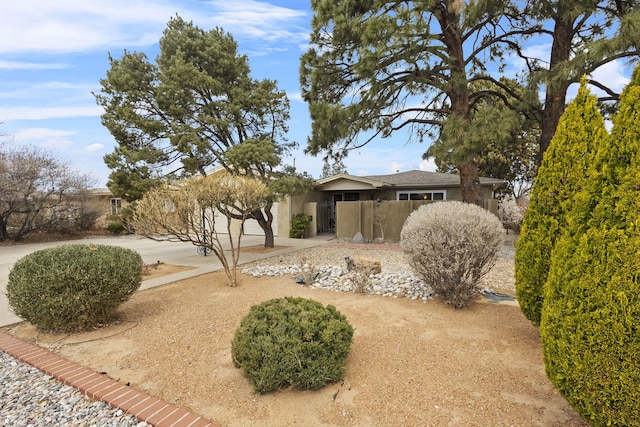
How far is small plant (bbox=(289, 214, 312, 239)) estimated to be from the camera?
623 inches

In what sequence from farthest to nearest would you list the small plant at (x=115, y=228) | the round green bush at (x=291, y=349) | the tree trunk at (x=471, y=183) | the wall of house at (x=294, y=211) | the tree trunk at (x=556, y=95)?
the small plant at (x=115, y=228) < the wall of house at (x=294, y=211) < the tree trunk at (x=471, y=183) < the tree trunk at (x=556, y=95) < the round green bush at (x=291, y=349)

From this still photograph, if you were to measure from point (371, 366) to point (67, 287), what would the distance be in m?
3.77

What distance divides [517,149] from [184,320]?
23178 millimetres

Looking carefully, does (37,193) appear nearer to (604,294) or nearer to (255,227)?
(255,227)

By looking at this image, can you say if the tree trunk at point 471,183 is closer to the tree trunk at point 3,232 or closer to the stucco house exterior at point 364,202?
the stucco house exterior at point 364,202

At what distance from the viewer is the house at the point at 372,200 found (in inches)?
561

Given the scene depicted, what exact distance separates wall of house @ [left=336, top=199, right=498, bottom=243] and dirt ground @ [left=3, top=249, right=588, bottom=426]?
8.98m

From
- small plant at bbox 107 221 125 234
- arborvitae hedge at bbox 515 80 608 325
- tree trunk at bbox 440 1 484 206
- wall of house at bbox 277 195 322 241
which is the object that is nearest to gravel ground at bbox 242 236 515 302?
A: arborvitae hedge at bbox 515 80 608 325

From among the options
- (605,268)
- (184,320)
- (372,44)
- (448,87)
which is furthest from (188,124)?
(605,268)

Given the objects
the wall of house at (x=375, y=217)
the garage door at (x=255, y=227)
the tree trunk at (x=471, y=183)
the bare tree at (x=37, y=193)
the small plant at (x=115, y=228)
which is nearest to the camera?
the tree trunk at (x=471, y=183)

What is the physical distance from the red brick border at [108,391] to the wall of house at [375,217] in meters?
12.1

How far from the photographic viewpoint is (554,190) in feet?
10.5

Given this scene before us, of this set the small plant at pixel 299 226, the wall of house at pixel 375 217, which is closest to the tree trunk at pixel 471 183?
the wall of house at pixel 375 217

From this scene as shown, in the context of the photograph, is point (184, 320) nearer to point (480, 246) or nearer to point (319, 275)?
point (319, 275)
